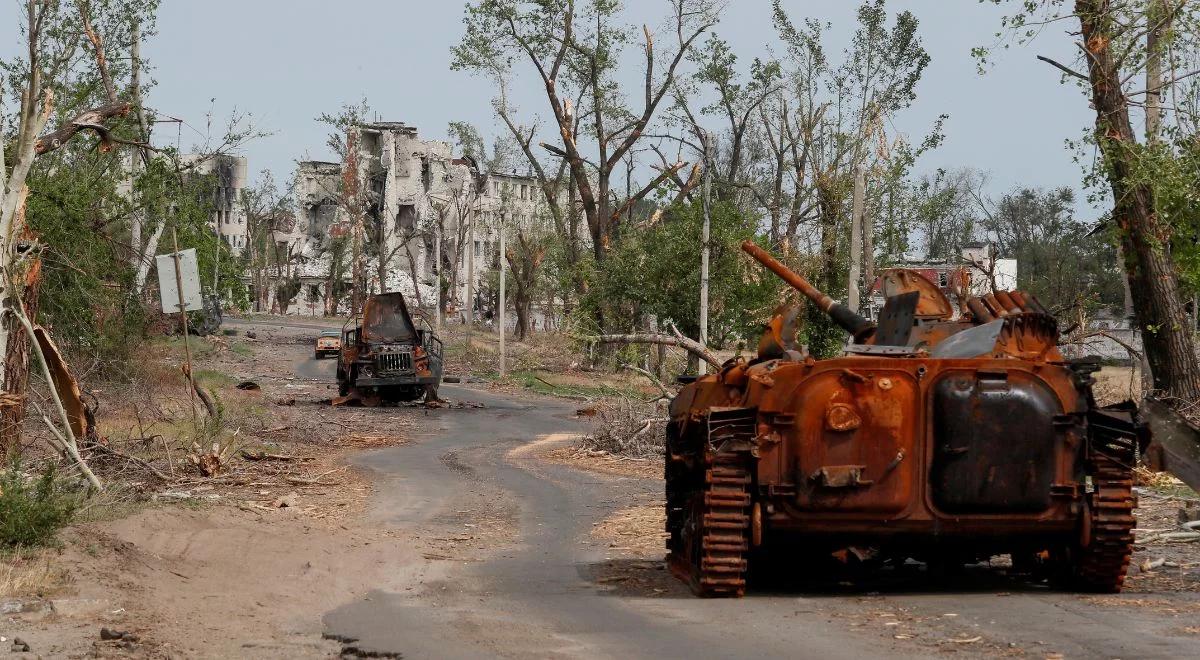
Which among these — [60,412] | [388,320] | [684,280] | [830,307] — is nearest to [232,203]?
[684,280]

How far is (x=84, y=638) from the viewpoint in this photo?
8.84m

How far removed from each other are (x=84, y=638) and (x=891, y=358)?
5.40m

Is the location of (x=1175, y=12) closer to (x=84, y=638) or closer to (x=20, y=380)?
(x=20, y=380)

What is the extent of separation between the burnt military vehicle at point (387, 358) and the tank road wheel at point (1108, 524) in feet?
92.1

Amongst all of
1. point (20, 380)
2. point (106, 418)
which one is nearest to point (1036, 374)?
point (20, 380)

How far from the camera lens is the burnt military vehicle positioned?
37.8m

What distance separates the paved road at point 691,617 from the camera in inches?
333

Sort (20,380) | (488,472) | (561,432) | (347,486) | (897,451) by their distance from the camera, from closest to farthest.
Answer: (897,451) < (20,380) < (347,486) < (488,472) < (561,432)

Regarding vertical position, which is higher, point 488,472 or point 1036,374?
point 1036,374

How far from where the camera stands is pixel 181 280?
18.6 m

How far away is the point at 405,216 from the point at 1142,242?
87.3m

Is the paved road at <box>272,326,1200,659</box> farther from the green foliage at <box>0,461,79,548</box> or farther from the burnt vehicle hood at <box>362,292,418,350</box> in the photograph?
the burnt vehicle hood at <box>362,292,418,350</box>

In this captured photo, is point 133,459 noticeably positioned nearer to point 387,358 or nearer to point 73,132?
point 73,132

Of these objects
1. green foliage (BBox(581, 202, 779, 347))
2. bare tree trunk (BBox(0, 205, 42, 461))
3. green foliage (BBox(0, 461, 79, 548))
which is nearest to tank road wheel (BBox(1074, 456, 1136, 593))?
green foliage (BBox(0, 461, 79, 548))
